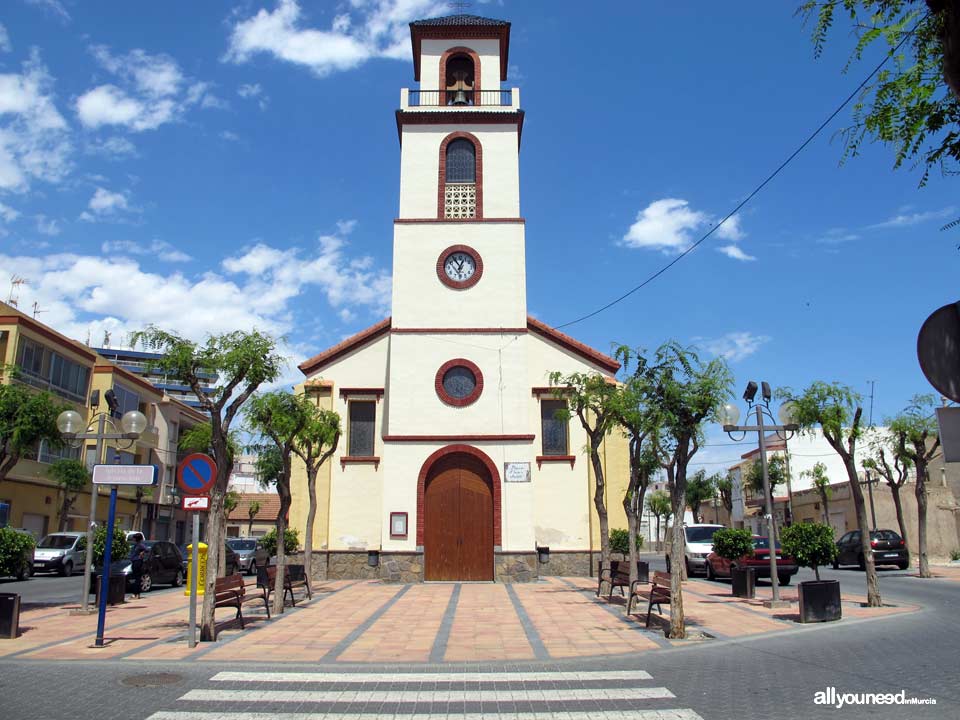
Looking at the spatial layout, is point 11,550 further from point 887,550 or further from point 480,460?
point 887,550

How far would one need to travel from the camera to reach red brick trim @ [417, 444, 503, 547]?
2252 centimetres

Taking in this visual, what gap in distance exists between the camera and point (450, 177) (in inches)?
1013

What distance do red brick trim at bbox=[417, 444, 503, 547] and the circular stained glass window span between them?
1.76 m

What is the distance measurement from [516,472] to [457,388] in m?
3.32

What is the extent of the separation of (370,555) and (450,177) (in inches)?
513

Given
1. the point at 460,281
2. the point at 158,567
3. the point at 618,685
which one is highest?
the point at 460,281

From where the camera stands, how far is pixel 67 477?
34.2 metres

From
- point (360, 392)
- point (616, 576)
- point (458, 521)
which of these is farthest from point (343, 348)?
point (616, 576)

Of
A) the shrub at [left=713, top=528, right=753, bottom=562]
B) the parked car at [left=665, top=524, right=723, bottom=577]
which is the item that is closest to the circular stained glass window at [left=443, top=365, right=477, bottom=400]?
the parked car at [left=665, top=524, right=723, bottom=577]

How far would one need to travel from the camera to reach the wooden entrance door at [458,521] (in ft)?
74.1

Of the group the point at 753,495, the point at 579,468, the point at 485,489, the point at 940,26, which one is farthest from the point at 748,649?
the point at 753,495

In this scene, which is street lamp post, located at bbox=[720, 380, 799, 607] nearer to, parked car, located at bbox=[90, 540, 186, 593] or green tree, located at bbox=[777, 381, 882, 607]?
green tree, located at bbox=[777, 381, 882, 607]

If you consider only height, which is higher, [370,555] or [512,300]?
[512,300]

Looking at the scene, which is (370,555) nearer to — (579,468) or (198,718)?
(579,468)
